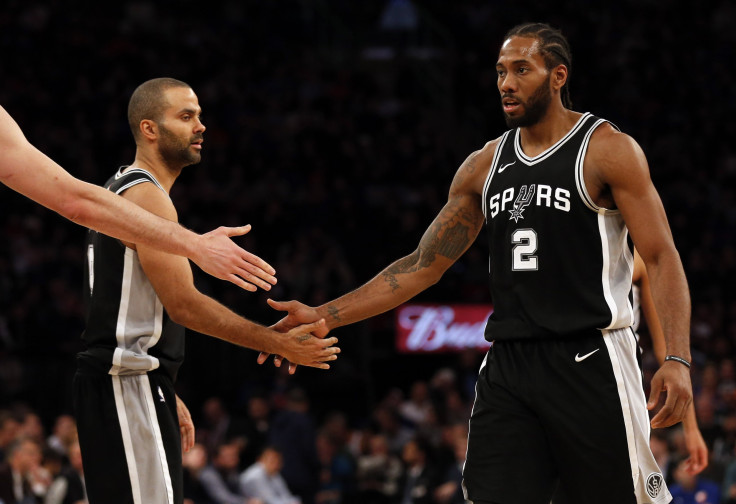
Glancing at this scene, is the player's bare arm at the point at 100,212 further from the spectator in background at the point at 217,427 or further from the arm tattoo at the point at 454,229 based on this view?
the spectator in background at the point at 217,427

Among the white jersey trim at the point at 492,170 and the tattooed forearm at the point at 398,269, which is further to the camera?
the tattooed forearm at the point at 398,269

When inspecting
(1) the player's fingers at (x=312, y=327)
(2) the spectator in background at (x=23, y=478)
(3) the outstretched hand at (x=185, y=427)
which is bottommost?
(2) the spectator in background at (x=23, y=478)

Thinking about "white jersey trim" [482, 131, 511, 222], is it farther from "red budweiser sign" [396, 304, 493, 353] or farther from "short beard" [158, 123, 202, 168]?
"red budweiser sign" [396, 304, 493, 353]

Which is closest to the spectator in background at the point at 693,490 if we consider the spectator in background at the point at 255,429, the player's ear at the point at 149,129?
the spectator in background at the point at 255,429

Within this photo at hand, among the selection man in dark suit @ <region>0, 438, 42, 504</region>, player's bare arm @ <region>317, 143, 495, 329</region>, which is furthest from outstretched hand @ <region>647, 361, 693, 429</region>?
man in dark suit @ <region>0, 438, 42, 504</region>

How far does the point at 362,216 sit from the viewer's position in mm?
16422

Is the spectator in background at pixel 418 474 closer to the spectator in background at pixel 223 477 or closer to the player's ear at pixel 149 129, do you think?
the spectator in background at pixel 223 477

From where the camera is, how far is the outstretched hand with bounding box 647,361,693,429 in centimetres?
407

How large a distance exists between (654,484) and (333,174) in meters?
13.3

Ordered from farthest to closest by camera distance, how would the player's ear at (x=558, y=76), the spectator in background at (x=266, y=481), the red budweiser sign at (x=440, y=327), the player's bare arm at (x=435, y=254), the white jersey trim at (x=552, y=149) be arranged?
→ the red budweiser sign at (x=440, y=327) < the spectator in background at (x=266, y=481) < the player's bare arm at (x=435, y=254) < the player's ear at (x=558, y=76) < the white jersey trim at (x=552, y=149)

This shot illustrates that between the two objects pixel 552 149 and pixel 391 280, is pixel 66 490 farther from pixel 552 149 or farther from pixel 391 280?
pixel 552 149

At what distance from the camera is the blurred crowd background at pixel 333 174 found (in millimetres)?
12789

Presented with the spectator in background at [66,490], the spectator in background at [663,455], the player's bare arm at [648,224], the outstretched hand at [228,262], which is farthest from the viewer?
the spectator in background at [663,455]

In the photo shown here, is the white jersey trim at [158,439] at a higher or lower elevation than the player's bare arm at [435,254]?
lower
